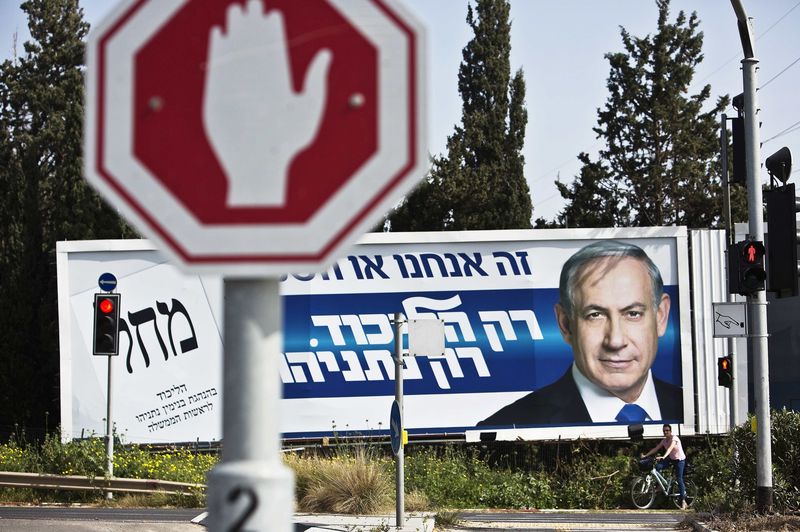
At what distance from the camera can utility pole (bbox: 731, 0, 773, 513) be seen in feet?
49.3

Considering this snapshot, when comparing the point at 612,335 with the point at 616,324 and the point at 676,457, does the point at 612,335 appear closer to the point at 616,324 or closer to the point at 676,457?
the point at 616,324

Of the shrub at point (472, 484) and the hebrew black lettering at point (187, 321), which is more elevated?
the hebrew black lettering at point (187, 321)

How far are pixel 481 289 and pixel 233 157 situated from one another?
24483 millimetres

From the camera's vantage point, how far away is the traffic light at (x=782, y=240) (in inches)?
601

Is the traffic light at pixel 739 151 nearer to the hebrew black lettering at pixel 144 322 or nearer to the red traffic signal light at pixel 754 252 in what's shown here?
the red traffic signal light at pixel 754 252

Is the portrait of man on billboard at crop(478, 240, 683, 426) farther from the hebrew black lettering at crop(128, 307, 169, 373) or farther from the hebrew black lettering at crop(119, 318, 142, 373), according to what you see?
the hebrew black lettering at crop(119, 318, 142, 373)

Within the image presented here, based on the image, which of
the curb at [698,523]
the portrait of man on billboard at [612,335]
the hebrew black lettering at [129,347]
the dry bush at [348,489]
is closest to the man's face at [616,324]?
the portrait of man on billboard at [612,335]

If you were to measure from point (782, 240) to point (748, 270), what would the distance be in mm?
639

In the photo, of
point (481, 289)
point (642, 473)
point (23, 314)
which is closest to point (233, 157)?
point (642, 473)

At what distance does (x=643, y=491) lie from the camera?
21.8 meters

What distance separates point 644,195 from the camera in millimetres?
46875

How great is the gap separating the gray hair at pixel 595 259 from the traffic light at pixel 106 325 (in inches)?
433

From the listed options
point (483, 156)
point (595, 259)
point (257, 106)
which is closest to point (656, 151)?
point (483, 156)

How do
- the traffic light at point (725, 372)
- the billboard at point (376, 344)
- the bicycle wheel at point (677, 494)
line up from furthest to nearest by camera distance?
the billboard at point (376, 344) < the traffic light at point (725, 372) < the bicycle wheel at point (677, 494)
